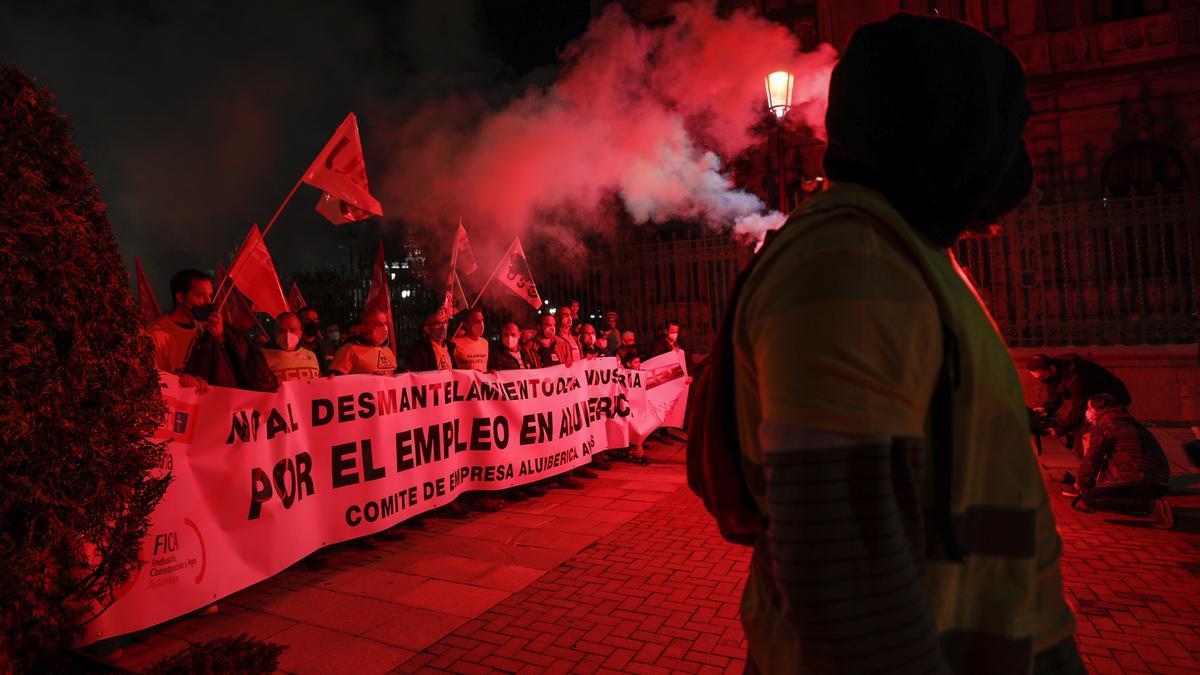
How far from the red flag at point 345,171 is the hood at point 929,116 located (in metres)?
6.34

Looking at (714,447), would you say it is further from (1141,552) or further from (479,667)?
(1141,552)

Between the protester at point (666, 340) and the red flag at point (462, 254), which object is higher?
the red flag at point (462, 254)

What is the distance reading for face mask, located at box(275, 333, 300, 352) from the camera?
681 cm

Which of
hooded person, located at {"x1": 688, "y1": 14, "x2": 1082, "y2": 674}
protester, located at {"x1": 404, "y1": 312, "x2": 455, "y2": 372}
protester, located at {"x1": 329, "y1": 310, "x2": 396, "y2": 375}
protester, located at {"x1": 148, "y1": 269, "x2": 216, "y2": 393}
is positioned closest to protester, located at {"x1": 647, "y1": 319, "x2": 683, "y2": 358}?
protester, located at {"x1": 404, "y1": 312, "x2": 455, "y2": 372}

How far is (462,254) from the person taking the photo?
9898 millimetres

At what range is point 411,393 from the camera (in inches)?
246

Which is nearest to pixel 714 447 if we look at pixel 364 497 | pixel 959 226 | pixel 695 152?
pixel 959 226

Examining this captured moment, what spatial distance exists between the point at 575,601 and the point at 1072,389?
5.48m

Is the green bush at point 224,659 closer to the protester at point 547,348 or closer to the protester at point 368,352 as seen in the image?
the protester at point 368,352

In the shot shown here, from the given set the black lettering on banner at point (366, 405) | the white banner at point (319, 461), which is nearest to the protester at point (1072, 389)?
the white banner at point (319, 461)

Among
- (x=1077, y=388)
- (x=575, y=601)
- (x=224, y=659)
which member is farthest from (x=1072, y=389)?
(x=224, y=659)

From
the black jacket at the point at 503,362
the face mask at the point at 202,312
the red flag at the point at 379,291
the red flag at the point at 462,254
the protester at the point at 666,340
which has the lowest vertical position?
the black jacket at the point at 503,362

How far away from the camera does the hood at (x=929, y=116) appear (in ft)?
3.72

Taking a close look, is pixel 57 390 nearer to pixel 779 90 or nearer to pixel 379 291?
pixel 379 291
